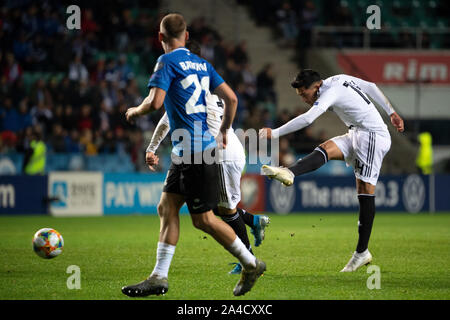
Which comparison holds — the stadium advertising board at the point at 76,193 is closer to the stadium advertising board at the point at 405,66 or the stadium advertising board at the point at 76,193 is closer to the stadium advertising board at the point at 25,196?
the stadium advertising board at the point at 25,196

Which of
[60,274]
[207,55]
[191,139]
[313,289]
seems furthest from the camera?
[207,55]

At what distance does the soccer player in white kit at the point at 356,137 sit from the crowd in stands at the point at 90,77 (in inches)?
425

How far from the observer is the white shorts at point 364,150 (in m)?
8.39

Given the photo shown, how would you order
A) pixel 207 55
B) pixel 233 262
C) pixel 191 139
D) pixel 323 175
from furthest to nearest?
pixel 207 55, pixel 323 175, pixel 233 262, pixel 191 139

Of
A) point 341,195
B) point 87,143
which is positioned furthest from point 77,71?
point 341,195

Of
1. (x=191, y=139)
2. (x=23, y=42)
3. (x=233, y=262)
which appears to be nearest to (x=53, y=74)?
(x=23, y=42)

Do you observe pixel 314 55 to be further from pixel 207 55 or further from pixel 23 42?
pixel 23 42

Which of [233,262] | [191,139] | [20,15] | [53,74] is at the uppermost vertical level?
[20,15]

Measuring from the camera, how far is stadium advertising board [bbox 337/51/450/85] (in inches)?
995

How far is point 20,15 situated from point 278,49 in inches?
344

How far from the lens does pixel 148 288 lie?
6.21m

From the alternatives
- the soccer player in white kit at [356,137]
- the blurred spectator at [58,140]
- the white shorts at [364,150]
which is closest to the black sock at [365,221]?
the soccer player in white kit at [356,137]

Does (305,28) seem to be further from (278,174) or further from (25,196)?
(278,174)
